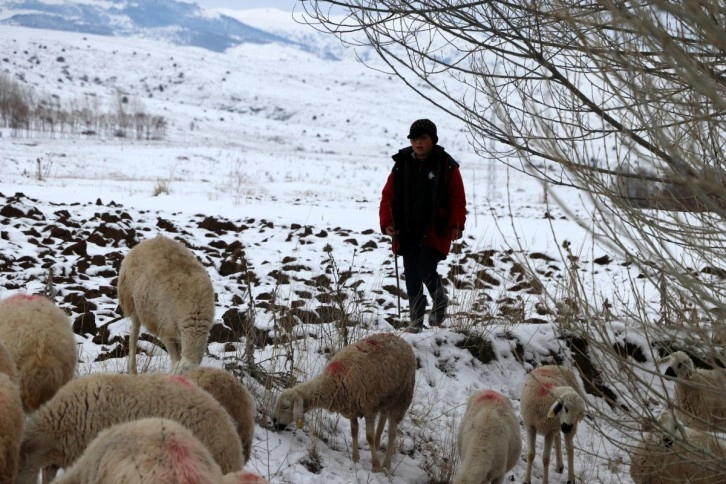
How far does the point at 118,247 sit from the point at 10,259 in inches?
70.5

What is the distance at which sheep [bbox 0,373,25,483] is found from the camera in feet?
9.66

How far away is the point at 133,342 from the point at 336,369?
1.91m

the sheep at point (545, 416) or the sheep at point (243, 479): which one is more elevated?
the sheep at point (243, 479)

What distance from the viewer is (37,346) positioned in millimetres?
4125

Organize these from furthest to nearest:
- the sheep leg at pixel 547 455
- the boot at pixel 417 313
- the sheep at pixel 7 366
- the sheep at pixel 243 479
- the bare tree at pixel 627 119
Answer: the boot at pixel 417 313
the sheep leg at pixel 547 455
the sheep at pixel 7 366
the sheep at pixel 243 479
the bare tree at pixel 627 119

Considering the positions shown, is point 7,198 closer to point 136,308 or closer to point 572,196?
point 136,308

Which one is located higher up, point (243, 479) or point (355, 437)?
point (243, 479)

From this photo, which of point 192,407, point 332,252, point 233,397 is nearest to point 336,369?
point 233,397

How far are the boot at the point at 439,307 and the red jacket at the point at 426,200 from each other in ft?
1.64

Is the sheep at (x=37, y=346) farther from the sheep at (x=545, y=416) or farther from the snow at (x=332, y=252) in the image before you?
the sheep at (x=545, y=416)

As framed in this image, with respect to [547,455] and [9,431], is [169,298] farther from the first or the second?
[547,455]

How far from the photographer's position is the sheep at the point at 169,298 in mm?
5516

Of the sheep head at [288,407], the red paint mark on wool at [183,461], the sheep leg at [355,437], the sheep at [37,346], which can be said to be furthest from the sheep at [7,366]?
the sheep leg at [355,437]

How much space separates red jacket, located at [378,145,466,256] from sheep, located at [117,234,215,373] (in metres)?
2.21
